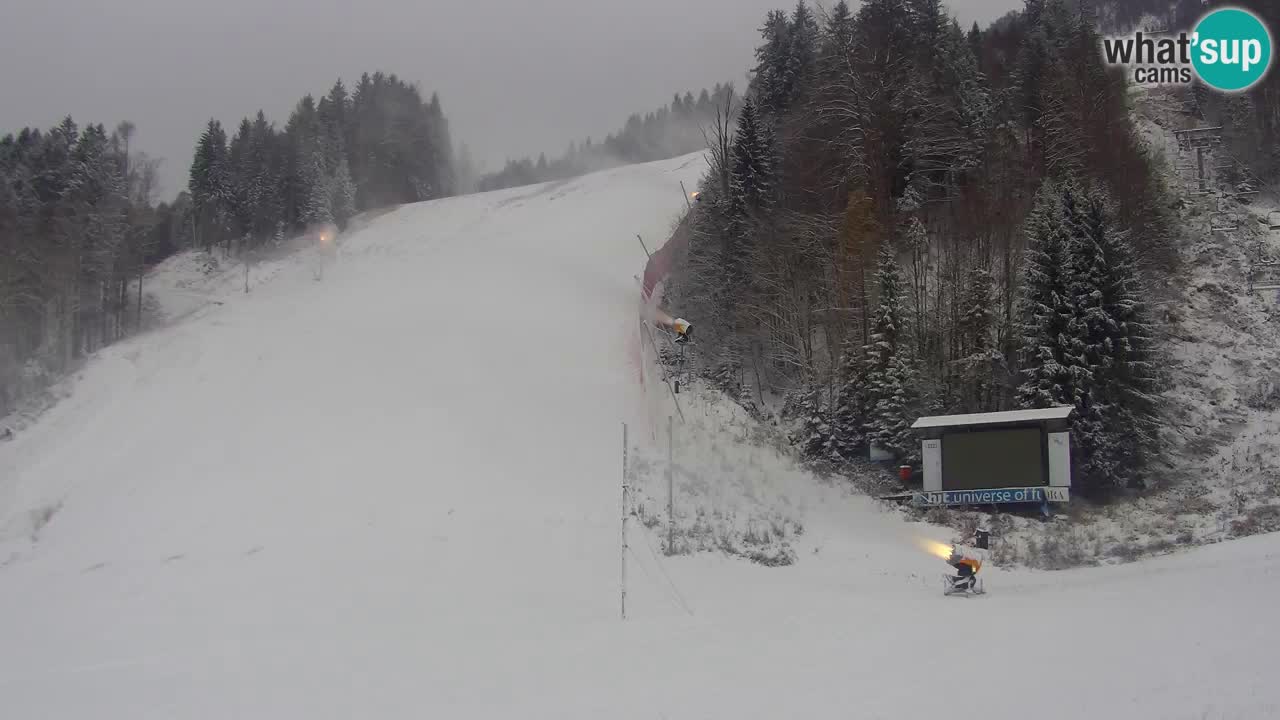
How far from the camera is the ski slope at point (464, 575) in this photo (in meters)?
9.31

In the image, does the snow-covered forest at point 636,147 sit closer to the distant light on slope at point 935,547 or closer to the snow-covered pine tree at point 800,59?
the snow-covered pine tree at point 800,59

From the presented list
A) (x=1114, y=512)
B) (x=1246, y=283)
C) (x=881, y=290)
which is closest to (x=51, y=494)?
(x=881, y=290)

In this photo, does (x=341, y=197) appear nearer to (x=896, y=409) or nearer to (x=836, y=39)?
(x=836, y=39)

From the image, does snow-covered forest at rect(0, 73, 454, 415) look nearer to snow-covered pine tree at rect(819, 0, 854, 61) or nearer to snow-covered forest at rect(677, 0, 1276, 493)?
snow-covered forest at rect(677, 0, 1276, 493)

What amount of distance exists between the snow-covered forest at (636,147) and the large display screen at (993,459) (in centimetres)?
9007

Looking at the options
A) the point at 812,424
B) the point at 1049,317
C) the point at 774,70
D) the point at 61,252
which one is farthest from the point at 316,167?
the point at 1049,317

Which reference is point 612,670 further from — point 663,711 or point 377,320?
point 377,320

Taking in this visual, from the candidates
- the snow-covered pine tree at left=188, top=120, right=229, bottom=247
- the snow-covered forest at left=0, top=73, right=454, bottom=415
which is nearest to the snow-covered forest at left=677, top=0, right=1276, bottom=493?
the snow-covered forest at left=0, top=73, right=454, bottom=415

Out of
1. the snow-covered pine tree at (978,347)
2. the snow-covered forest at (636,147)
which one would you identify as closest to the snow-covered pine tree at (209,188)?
the snow-covered forest at (636,147)

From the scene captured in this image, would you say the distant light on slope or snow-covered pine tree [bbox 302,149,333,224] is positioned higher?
snow-covered pine tree [bbox 302,149,333,224]

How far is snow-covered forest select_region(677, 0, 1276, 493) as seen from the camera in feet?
85.5

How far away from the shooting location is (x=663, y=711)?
8820mm
